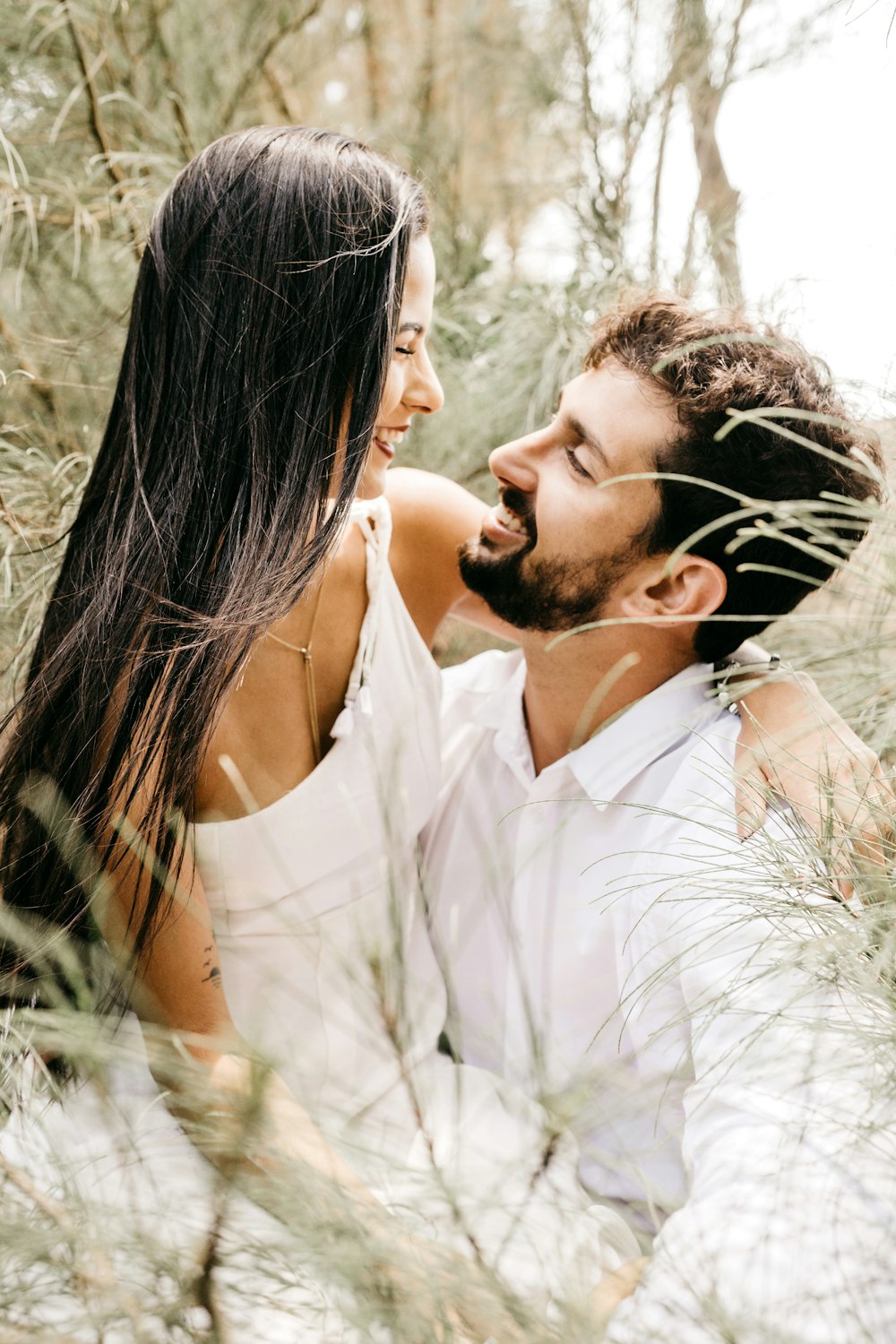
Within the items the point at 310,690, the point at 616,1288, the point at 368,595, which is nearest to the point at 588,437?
the point at 368,595

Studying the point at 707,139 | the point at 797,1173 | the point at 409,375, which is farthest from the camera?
the point at 707,139

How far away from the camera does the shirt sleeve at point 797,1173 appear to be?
638mm

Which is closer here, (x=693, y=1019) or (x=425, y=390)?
(x=693, y=1019)

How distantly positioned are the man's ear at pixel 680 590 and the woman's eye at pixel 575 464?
0.16 metres

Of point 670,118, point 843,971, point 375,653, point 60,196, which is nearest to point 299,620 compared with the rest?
point 375,653

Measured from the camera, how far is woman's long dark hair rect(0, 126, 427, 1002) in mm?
1090

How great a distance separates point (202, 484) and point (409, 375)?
324 millimetres

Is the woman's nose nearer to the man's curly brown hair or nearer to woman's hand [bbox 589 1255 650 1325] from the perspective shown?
the man's curly brown hair

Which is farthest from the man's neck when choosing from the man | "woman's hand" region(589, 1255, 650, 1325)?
"woman's hand" region(589, 1255, 650, 1325)

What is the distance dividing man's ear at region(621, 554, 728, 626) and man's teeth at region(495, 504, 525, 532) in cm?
19

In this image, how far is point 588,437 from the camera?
4.61 ft

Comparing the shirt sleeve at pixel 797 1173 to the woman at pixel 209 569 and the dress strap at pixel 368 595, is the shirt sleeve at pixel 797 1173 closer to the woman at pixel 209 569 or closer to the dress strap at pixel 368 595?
the woman at pixel 209 569

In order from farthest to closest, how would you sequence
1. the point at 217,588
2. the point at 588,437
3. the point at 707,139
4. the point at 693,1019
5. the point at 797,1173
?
the point at 707,139, the point at 588,437, the point at 217,588, the point at 693,1019, the point at 797,1173

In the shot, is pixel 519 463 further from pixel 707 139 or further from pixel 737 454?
pixel 707 139
